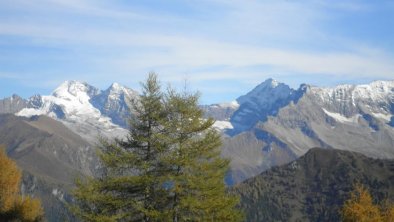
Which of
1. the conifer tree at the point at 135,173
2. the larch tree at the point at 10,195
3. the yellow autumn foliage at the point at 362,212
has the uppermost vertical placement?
the conifer tree at the point at 135,173

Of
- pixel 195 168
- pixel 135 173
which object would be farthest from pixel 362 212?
pixel 135 173

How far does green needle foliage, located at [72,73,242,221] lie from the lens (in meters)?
33.1

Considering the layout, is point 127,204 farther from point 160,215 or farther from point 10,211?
point 10,211

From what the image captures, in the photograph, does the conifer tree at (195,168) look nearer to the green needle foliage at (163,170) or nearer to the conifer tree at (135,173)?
the green needle foliage at (163,170)

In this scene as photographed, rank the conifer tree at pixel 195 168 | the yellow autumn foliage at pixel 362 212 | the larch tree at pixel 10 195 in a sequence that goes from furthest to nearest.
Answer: the yellow autumn foliage at pixel 362 212 → the larch tree at pixel 10 195 → the conifer tree at pixel 195 168

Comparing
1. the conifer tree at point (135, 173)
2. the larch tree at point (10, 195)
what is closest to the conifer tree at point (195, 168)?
the conifer tree at point (135, 173)

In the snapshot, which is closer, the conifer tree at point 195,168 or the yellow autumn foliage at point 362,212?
the conifer tree at point 195,168

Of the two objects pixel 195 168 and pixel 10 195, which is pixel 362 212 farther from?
pixel 10 195

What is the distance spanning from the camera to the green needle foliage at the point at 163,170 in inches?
1302

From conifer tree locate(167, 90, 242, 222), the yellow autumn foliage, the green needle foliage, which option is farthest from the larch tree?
the yellow autumn foliage

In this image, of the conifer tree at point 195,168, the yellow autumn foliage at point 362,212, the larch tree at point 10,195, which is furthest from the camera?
the yellow autumn foliage at point 362,212

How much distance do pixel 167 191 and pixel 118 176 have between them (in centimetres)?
387

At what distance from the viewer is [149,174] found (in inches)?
1331

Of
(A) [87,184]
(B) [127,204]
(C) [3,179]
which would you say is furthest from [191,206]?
(C) [3,179]
